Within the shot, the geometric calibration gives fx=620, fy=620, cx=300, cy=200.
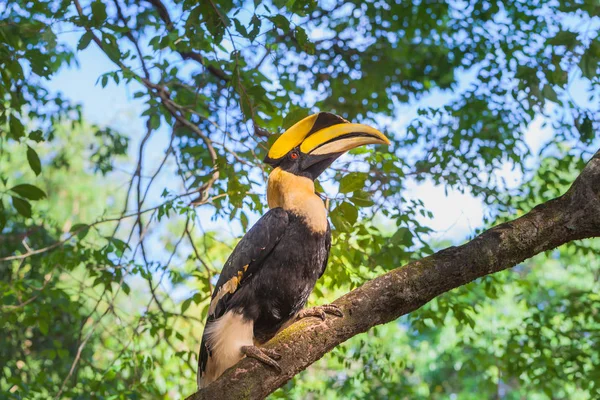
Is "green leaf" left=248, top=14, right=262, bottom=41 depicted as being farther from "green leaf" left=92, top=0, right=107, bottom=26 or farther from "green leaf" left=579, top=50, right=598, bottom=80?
"green leaf" left=579, top=50, right=598, bottom=80

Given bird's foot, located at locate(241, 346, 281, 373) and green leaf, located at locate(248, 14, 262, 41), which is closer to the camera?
bird's foot, located at locate(241, 346, 281, 373)

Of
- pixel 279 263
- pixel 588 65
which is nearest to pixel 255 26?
pixel 279 263

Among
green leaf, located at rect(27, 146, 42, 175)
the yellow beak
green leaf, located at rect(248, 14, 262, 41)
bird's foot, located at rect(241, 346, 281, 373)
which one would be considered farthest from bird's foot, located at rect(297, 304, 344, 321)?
green leaf, located at rect(27, 146, 42, 175)

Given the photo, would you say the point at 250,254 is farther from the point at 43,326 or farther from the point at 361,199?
the point at 43,326

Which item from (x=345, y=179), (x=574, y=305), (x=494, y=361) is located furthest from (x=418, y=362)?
(x=345, y=179)

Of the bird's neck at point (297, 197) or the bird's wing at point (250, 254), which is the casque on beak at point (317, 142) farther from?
the bird's wing at point (250, 254)

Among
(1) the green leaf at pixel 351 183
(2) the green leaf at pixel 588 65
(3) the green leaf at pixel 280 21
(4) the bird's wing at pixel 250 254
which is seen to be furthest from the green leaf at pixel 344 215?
(2) the green leaf at pixel 588 65

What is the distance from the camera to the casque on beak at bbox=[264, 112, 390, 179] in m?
2.42

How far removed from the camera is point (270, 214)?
7.79 ft

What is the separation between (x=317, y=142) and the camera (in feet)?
8.05

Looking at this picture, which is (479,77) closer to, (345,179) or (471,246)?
(345,179)

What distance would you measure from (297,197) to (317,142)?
24 centimetres

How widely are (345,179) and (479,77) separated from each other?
2326 mm

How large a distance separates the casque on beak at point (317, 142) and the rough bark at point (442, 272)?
0.61 m
